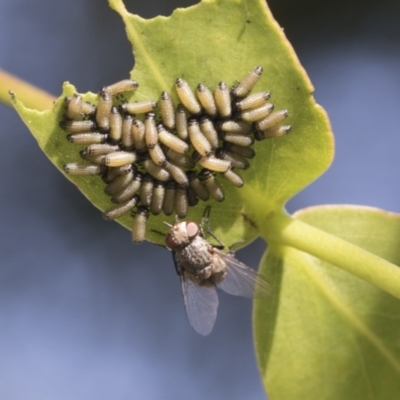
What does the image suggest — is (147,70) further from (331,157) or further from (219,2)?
(331,157)

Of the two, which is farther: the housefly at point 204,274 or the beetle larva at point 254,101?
the housefly at point 204,274

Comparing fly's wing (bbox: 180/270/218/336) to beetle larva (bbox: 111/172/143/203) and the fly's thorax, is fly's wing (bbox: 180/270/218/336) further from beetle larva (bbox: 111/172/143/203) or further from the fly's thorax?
beetle larva (bbox: 111/172/143/203)

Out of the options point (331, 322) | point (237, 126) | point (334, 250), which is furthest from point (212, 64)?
point (331, 322)

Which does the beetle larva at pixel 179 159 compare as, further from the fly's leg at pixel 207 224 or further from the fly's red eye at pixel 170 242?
the fly's red eye at pixel 170 242

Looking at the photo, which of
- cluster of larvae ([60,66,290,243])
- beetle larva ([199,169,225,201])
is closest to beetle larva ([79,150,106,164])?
cluster of larvae ([60,66,290,243])

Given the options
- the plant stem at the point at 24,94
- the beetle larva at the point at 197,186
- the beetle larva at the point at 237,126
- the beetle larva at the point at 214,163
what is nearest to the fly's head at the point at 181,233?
the beetle larva at the point at 197,186

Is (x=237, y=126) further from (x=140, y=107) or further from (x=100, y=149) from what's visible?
(x=100, y=149)

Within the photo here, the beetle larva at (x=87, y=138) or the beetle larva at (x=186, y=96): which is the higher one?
the beetle larva at (x=186, y=96)
